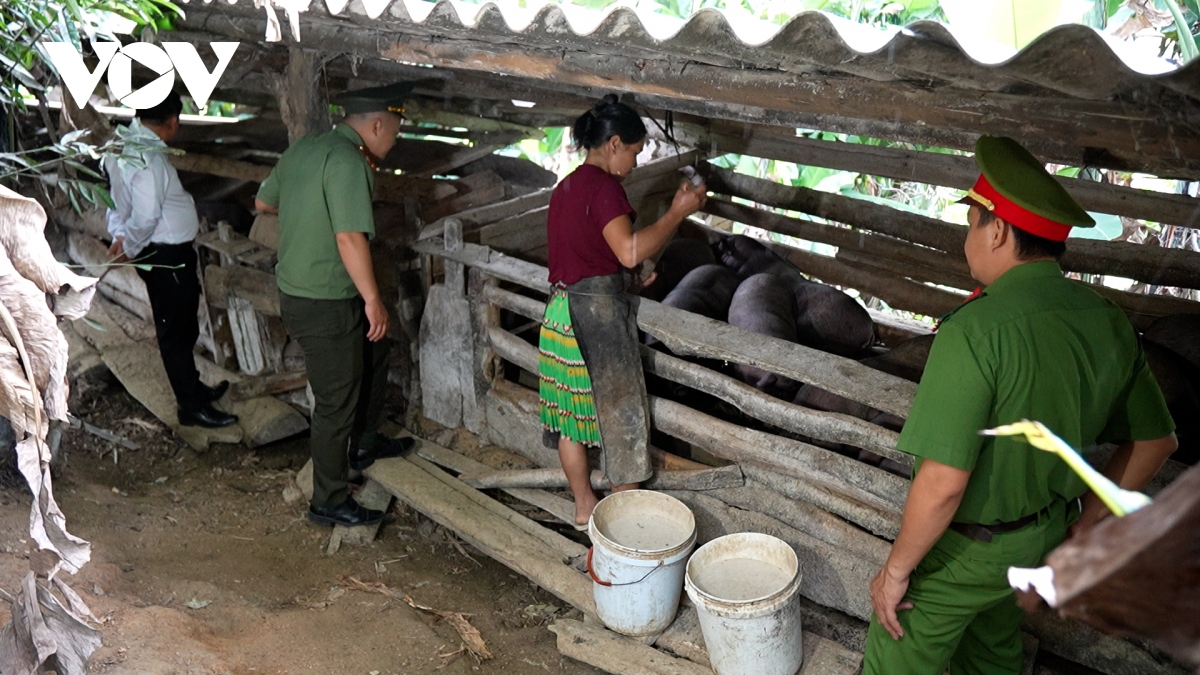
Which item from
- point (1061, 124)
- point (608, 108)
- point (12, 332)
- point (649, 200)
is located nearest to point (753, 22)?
point (1061, 124)

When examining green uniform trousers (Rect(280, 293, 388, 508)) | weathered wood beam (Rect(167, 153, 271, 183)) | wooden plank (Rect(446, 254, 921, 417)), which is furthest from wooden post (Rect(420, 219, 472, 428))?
weathered wood beam (Rect(167, 153, 271, 183))

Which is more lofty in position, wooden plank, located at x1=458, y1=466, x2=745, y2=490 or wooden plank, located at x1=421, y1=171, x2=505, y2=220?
wooden plank, located at x1=421, y1=171, x2=505, y2=220

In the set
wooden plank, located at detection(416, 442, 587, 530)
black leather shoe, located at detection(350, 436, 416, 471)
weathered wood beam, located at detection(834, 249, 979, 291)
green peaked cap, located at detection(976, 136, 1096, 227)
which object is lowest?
black leather shoe, located at detection(350, 436, 416, 471)

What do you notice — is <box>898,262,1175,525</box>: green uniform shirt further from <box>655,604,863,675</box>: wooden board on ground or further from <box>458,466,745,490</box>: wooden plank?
<box>458,466,745,490</box>: wooden plank

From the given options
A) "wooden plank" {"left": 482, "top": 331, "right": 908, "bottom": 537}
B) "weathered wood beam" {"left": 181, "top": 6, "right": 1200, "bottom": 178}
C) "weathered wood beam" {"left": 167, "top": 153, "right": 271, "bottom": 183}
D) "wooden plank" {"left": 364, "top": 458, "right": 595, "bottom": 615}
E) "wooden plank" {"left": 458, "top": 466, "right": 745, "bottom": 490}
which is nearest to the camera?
"weathered wood beam" {"left": 181, "top": 6, "right": 1200, "bottom": 178}

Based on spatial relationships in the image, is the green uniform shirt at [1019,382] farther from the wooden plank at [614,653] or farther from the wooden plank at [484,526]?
the wooden plank at [484,526]

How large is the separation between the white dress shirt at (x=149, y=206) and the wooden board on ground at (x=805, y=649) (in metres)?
3.64

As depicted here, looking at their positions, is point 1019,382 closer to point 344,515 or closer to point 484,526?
point 484,526

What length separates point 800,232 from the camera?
20.0ft

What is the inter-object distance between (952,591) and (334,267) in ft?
10.1

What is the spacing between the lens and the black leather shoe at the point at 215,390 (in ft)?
18.7

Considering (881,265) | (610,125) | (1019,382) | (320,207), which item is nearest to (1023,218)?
(1019,382)

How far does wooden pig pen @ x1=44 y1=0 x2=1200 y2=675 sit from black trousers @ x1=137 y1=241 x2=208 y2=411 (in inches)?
9.5

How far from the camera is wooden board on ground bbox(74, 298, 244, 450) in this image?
5629 mm
